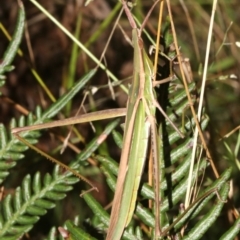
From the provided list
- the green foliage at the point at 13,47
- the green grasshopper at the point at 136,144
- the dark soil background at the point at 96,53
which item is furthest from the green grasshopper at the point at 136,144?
the dark soil background at the point at 96,53

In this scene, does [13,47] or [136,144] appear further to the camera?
[13,47]

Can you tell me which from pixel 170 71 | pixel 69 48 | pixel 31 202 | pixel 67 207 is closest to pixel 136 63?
pixel 170 71

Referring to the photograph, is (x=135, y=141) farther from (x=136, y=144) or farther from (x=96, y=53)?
(x=96, y=53)

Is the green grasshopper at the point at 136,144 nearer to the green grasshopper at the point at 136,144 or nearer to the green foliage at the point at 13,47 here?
the green grasshopper at the point at 136,144

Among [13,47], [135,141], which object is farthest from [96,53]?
[135,141]

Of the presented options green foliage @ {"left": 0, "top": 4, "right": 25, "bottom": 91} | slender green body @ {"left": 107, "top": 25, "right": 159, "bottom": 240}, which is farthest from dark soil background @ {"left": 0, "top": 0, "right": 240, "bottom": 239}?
slender green body @ {"left": 107, "top": 25, "right": 159, "bottom": 240}

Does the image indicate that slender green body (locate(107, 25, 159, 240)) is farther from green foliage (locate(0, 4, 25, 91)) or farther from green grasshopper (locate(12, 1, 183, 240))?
green foliage (locate(0, 4, 25, 91))

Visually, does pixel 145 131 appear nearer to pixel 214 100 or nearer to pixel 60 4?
pixel 214 100

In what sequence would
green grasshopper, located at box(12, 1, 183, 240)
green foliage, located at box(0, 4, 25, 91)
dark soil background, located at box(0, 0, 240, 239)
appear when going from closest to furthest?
green grasshopper, located at box(12, 1, 183, 240) < green foliage, located at box(0, 4, 25, 91) < dark soil background, located at box(0, 0, 240, 239)

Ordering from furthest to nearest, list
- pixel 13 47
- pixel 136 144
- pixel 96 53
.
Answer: pixel 96 53
pixel 13 47
pixel 136 144
